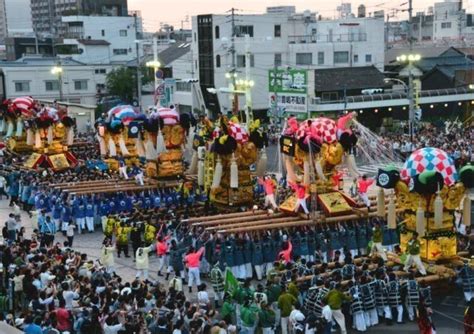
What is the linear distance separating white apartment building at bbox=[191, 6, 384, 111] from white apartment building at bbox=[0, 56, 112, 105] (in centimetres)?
888

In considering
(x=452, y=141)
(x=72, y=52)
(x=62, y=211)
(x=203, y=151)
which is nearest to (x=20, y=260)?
(x=62, y=211)

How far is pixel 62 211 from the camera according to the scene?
21.6 m

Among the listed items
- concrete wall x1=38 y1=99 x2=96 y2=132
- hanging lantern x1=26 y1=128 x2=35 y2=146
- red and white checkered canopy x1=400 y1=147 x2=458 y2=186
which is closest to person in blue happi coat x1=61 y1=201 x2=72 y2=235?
hanging lantern x1=26 y1=128 x2=35 y2=146

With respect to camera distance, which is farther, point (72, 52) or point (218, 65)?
point (72, 52)

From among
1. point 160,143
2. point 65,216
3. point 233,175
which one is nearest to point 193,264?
point 233,175

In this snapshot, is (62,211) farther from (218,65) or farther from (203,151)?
(218,65)

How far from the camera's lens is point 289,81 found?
3756 cm

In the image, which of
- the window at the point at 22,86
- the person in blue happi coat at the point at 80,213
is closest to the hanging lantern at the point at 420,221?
the person in blue happi coat at the point at 80,213

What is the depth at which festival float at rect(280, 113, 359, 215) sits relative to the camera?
768 inches

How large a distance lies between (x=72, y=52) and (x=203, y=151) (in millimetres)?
43895

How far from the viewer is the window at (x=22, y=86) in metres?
50.5

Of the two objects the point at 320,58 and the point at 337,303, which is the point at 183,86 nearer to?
the point at 320,58

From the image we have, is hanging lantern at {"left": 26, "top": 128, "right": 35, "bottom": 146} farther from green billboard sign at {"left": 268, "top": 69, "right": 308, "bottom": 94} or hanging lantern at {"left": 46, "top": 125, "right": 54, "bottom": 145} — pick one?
green billboard sign at {"left": 268, "top": 69, "right": 308, "bottom": 94}

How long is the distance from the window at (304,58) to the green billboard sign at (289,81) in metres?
12.7
